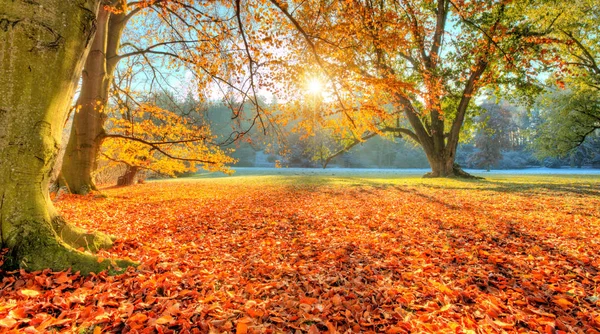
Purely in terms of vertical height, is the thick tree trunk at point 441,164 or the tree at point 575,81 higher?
the tree at point 575,81

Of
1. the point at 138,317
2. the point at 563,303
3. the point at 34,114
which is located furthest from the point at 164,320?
the point at 563,303

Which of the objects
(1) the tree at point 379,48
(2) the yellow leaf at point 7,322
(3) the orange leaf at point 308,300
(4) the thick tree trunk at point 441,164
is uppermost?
(1) the tree at point 379,48

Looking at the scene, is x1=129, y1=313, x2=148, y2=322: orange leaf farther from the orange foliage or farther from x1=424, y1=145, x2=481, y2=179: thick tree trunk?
x1=424, y1=145, x2=481, y2=179: thick tree trunk

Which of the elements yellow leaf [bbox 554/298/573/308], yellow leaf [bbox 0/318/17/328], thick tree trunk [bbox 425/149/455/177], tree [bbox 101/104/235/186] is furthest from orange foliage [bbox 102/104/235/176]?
thick tree trunk [bbox 425/149/455/177]

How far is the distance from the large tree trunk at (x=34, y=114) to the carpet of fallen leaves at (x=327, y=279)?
1.00 ft

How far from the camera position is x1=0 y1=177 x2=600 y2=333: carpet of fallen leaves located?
7.43 ft

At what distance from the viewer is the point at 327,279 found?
3.15m

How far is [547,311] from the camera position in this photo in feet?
8.38

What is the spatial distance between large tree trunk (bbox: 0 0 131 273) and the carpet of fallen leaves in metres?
0.30

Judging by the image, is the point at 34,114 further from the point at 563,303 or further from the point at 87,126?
the point at 87,126

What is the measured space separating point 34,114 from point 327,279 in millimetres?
3556

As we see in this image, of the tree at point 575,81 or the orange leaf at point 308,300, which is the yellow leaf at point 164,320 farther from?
the tree at point 575,81

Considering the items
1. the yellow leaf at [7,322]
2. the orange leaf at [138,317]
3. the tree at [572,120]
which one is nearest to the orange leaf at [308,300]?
the orange leaf at [138,317]

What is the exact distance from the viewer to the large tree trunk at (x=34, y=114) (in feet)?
8.66
